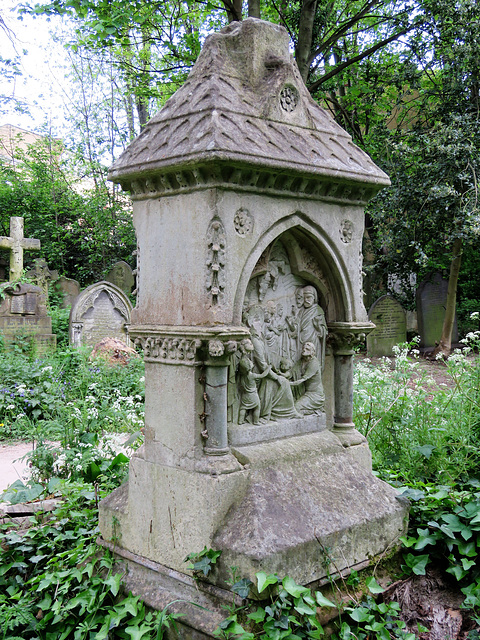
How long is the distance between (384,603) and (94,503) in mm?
2015

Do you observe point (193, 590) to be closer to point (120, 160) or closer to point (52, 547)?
point (52, 547)

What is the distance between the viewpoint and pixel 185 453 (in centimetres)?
295

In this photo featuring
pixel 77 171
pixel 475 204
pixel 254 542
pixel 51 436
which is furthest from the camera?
pixel 77 171

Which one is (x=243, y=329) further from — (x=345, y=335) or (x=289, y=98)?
(x=289, y=98)

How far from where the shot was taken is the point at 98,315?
38.7 ft

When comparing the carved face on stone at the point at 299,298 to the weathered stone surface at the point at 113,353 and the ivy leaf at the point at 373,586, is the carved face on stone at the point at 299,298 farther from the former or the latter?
the weathered stone surface at the point at 113,353

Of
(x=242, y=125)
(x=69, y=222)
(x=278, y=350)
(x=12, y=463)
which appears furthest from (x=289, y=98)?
(x=69, y=222)

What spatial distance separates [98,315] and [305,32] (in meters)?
6.24

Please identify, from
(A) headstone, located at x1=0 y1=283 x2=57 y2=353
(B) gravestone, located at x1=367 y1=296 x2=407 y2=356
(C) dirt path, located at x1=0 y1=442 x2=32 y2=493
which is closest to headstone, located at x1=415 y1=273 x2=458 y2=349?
(B) gravestone, located at x1=367 y1=296 x2=407 y2=356

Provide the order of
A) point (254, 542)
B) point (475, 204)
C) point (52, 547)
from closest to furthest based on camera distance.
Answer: point (254, 542) < point (52, 547) < point (475, 204)

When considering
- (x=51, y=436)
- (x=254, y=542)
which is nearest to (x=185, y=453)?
(x=254, y=542)

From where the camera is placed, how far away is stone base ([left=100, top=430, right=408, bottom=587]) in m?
2.72

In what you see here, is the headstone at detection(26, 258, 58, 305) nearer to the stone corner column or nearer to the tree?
the tree

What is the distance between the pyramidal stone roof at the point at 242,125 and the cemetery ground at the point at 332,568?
1.79 metres
